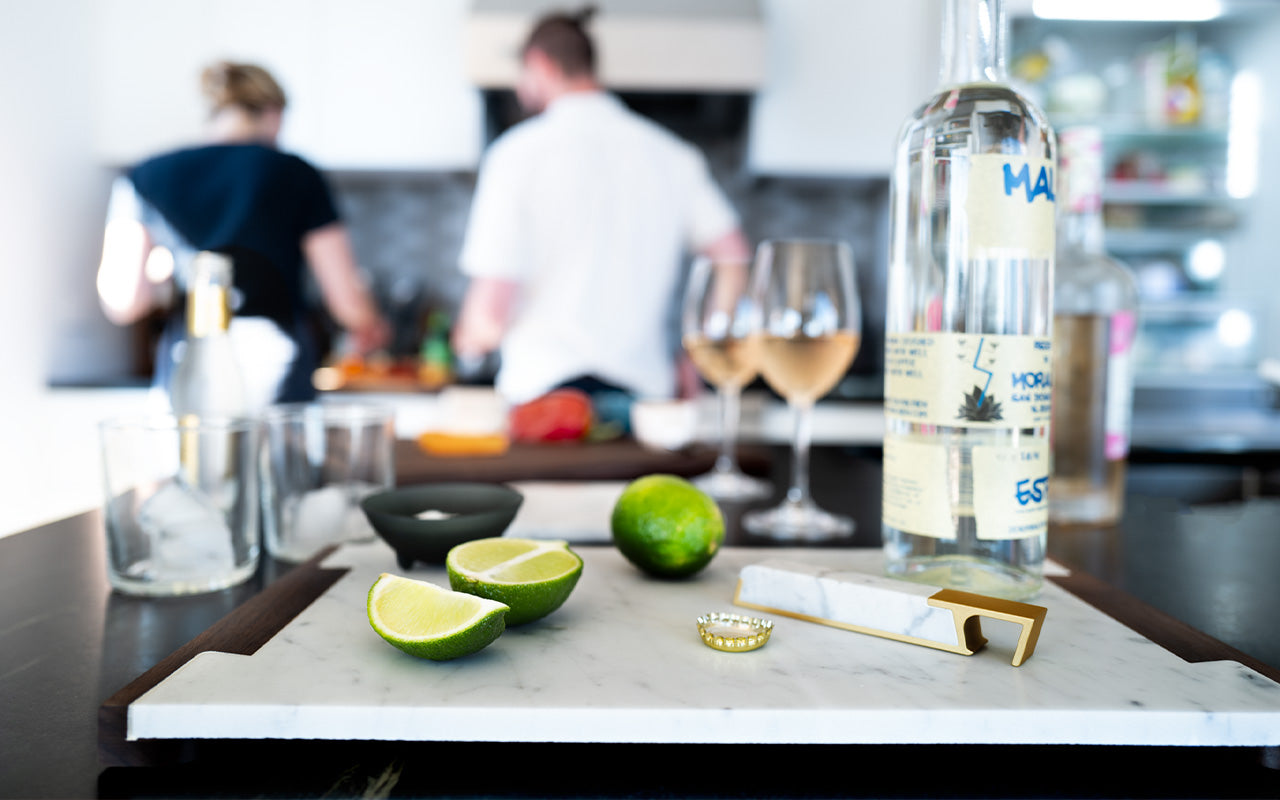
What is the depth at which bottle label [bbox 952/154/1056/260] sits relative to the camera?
1.69ft

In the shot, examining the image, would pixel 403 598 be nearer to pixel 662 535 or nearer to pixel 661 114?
pixel 662 535

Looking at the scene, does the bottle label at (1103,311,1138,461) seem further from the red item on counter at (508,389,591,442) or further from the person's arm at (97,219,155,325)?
the person's arm at (97,219,155,325)

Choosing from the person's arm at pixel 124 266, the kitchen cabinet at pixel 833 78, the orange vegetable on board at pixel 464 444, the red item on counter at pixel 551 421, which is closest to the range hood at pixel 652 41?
the kitchen cabinet at pixel 833 78

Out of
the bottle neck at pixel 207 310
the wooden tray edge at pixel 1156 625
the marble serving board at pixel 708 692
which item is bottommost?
the wooden tray edge at pixel 1156 625

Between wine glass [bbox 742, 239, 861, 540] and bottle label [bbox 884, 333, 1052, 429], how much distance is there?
1.12 ft

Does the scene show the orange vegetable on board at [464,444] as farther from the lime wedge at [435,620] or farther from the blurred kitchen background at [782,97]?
the blurred kitchen background at [782,97]

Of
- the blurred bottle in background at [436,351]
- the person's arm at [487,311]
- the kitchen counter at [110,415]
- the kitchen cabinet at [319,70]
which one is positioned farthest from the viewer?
the blurred bottle in background at [436,351]

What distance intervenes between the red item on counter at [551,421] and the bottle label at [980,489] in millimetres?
790

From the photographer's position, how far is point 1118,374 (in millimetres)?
839

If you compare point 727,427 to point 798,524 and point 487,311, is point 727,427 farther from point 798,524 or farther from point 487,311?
point 487,311

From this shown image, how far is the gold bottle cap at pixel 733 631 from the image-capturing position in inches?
17.5

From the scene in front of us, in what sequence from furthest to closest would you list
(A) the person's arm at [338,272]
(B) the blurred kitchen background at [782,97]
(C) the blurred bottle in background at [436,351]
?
1. (C) the blurred bottle in background at [436,351]
2. (B) the blurred kitchen background at [782,97]
3. (A) the person's arm at [338,272]

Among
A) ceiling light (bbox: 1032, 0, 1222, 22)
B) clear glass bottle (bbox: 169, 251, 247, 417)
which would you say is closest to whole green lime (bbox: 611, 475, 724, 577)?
clear glass bottle (bbox: 169, 251, 247, 417)

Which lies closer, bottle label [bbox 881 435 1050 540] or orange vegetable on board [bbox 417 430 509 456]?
bottle label [bbox 881 435 1050 540]
